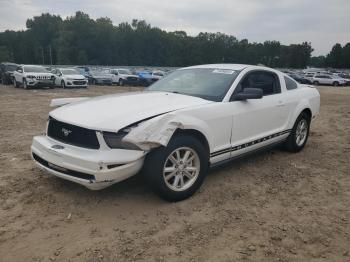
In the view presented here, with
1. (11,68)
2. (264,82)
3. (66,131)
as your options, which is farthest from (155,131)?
(11,68)

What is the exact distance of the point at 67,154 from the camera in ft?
12.7

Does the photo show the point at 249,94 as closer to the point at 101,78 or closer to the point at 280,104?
the point at 280,104

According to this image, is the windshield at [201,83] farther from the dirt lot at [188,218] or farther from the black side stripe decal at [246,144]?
the dirt lot at [188,218]

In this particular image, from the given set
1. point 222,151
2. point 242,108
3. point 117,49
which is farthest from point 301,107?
point 117,49

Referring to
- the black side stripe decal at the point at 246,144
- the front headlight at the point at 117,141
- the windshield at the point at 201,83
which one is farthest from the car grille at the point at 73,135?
the windshield at the point at 201,83

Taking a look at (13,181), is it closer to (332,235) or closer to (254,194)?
(254,194)

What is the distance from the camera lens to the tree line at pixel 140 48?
10456 cm

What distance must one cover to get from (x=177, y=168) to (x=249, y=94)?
1427mm

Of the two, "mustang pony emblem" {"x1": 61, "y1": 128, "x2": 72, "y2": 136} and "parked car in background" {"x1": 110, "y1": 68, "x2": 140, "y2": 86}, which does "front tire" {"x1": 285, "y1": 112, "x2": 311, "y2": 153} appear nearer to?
"mustang pony emblem" {"x1": 61, "y1": 128, "x2": 72, "y2": 136}

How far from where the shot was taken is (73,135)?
4016 millimetres

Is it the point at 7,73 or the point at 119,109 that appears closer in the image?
the point at 119,109

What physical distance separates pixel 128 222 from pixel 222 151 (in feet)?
5.11

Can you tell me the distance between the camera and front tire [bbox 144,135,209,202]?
12.7 ft

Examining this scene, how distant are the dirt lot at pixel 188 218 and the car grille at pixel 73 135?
675mm
